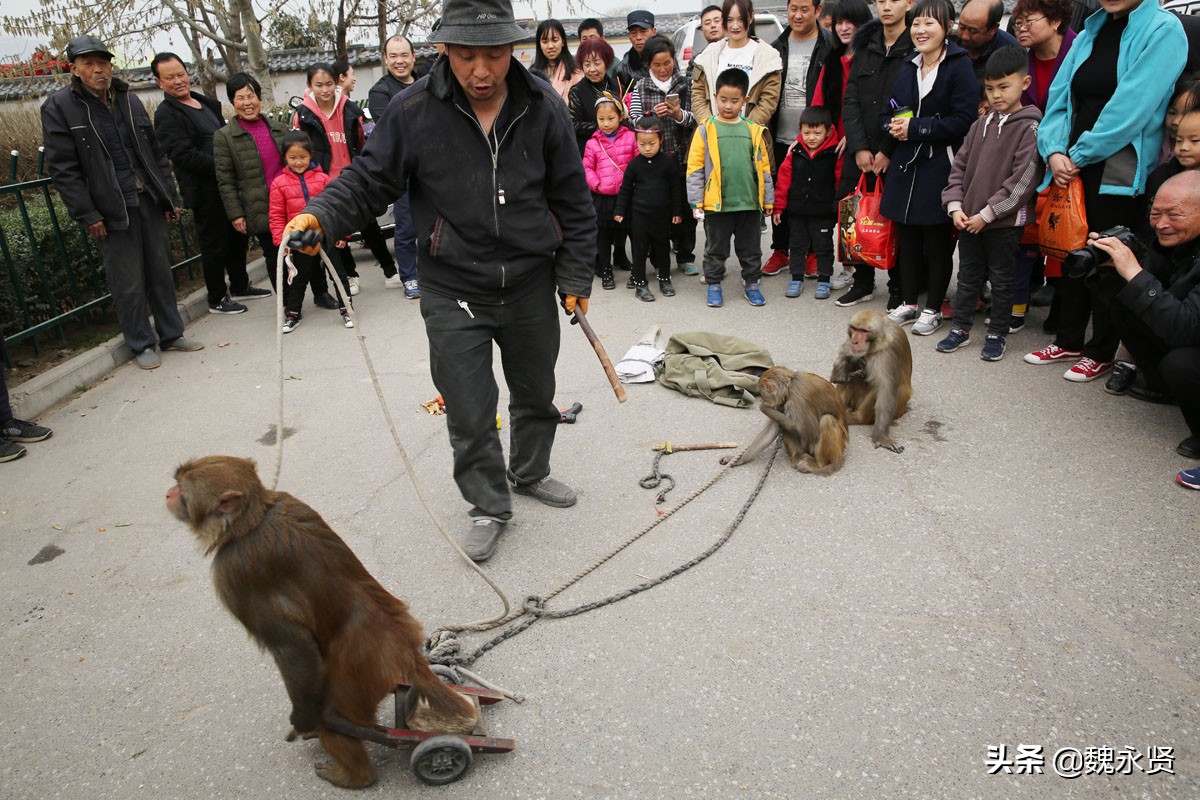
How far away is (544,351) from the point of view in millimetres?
3510

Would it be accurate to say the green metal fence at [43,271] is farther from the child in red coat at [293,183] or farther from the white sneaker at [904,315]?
the white sneaker at [904,315]

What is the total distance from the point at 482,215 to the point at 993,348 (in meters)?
3.81

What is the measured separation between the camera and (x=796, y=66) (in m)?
6.98

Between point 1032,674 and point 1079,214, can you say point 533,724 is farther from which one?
point 1079,214

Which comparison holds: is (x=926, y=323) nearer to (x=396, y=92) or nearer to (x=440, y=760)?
(x=440, y=760)

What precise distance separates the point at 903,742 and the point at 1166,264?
325 centimetres

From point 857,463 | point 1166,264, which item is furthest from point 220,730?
point 1166,264

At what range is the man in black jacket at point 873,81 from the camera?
229 inches

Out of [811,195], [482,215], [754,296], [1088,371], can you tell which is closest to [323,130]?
[754,296]

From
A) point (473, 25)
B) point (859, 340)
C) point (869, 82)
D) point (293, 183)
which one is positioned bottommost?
point (859, 340)

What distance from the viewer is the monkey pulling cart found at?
2.28 metres

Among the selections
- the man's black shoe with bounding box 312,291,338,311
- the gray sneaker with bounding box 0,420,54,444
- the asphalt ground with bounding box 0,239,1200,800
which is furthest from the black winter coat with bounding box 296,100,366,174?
the gray sneaker with bounding box 0,420,54,444

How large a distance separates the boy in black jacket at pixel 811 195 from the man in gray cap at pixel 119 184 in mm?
5011

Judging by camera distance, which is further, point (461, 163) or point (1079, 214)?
point (1079, 214)
